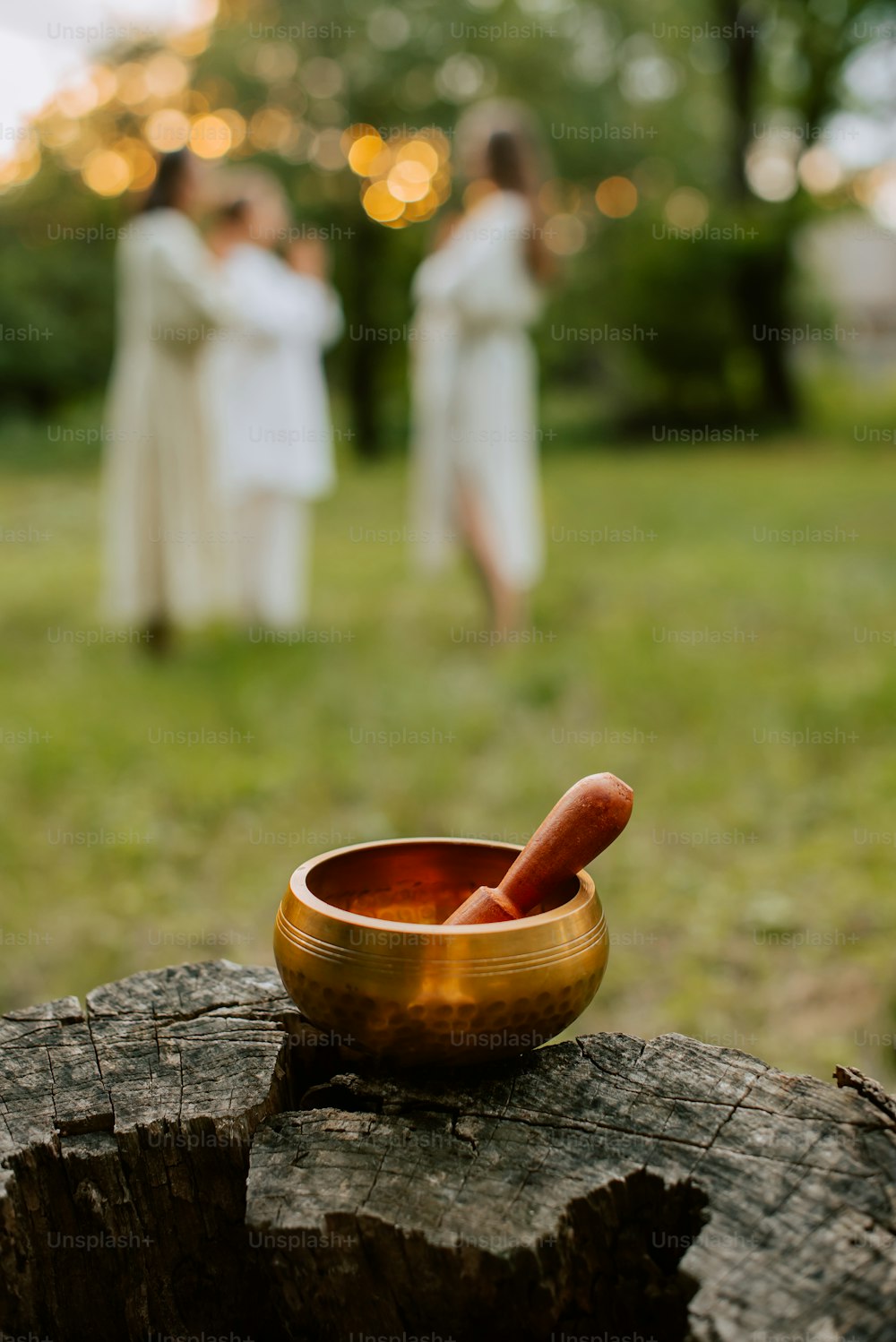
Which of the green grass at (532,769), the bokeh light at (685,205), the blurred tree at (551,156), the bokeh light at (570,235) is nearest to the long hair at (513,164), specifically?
the green grass at (532,769)

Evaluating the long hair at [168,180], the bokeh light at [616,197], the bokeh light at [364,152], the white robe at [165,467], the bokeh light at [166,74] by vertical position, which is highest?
the bokeh light at [166,74]

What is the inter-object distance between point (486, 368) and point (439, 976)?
18.8 ft

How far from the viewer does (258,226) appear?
6.62 meters

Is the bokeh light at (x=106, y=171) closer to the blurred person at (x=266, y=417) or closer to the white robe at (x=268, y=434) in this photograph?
the blurred person at (x=266, y=417)

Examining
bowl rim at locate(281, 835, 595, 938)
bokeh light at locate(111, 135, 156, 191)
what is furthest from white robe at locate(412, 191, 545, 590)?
bokeh light at locate(111, 135, 156, 191)

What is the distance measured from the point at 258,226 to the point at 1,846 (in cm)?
409

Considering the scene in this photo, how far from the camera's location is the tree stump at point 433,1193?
1059mm

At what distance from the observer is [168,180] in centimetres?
579

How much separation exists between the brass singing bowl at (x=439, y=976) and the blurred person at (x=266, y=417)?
5645mm

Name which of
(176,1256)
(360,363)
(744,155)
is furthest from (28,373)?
(176,1256)

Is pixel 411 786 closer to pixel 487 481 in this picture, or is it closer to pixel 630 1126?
pixel 487 481

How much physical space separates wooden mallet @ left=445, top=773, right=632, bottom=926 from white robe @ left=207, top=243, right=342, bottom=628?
18.5ft

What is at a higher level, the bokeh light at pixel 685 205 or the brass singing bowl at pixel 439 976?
the bokeh light at pixel 685 205

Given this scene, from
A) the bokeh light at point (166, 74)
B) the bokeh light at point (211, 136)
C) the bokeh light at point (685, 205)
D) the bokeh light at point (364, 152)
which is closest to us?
the bokeh light at point (211, 136)
